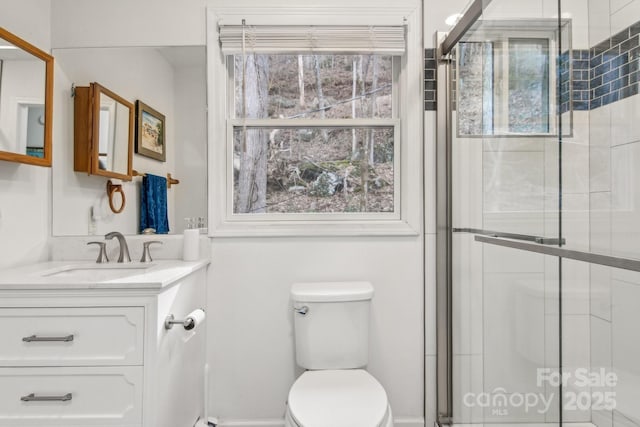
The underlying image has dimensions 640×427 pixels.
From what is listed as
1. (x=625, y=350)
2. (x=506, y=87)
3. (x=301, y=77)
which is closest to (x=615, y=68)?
(x=506, y=87)

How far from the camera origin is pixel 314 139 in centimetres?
192

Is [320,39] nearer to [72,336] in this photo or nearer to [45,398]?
[72,336]

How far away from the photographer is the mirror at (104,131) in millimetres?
1799

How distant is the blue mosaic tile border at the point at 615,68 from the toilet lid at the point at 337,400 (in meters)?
1.14

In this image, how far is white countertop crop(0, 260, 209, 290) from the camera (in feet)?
4.11

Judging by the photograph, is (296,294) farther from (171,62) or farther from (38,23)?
(38,23)

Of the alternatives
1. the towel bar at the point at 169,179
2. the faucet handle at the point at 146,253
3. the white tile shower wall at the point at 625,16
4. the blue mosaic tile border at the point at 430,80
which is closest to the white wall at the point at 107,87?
the towel bar at the point at 169,179

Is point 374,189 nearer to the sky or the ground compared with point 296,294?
nearer to the sky

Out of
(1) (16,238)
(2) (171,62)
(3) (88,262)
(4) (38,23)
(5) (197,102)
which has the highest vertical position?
(4) (38,23)

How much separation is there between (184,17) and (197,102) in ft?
1.33

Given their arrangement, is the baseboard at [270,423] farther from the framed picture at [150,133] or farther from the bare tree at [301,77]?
the bare tree at [301,77]

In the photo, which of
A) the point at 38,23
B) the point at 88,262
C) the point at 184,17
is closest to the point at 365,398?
the point at 88,262

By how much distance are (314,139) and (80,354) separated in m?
1.31

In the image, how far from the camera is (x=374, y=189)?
1.94 metres
